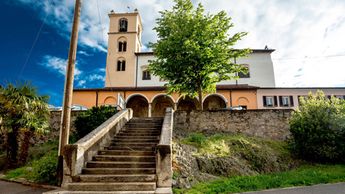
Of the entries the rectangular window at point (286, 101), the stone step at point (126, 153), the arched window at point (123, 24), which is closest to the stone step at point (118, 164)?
the stone step at point (126, 153)

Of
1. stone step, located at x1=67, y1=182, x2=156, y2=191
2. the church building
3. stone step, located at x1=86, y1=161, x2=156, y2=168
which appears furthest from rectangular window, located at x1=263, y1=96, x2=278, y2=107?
stone step, located at x1=67, y1=182, x2=156, y2=191

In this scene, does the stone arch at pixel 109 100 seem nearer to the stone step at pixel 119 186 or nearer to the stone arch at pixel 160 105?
the stone arch at pixel 160 105

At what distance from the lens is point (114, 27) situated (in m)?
32.6

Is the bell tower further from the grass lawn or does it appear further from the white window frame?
the grass lawn

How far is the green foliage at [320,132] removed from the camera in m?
8.52

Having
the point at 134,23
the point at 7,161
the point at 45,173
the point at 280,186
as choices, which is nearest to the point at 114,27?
the point at 134,23

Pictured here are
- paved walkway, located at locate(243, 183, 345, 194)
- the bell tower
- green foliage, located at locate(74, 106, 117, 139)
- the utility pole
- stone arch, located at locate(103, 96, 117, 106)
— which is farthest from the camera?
the bell tower

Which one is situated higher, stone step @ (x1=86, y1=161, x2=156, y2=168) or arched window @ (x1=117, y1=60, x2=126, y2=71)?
arched window @ (x1=117, y1=60, x2=126, y2=71)

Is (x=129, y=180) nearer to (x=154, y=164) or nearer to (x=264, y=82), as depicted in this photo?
(x=154, y=164)

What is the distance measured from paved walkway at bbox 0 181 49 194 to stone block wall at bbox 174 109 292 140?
708 centimetres

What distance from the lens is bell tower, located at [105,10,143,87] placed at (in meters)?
30.2

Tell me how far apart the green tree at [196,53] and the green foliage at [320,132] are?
5.70 metres

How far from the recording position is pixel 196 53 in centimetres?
1344

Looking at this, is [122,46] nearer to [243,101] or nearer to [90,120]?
[243,101]
